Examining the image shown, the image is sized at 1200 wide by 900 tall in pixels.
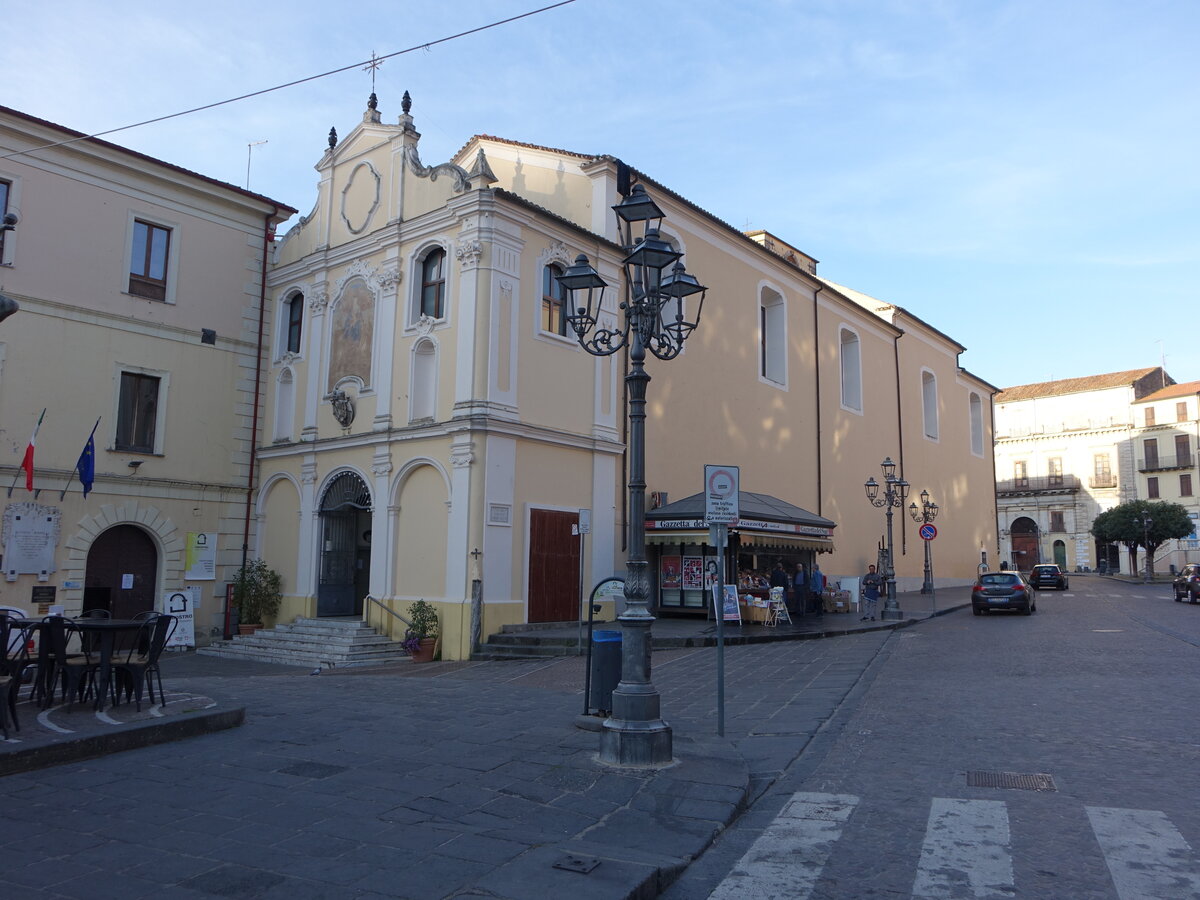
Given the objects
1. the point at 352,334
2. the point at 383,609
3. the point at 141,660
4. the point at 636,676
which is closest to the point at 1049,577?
the point at 383,609

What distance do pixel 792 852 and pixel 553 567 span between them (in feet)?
45.0

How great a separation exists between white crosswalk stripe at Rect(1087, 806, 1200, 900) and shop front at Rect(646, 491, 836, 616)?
46.6 feet

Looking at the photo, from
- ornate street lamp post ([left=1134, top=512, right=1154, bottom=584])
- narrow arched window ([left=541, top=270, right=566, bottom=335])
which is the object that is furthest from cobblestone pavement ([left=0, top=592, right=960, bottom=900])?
ornate street lamp post ([left=1134, top=512, right=1154, bottom=584])

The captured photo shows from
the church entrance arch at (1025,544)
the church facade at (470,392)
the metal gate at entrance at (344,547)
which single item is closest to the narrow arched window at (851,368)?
the church facade at (470,392)

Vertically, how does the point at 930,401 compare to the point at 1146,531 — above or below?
above

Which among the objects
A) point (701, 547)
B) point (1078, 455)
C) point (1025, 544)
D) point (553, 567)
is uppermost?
point (1078, 455)

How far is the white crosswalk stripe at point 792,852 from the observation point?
5.02 m

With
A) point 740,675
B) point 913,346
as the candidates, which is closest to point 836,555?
point 913,346

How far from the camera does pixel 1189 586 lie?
110 ft

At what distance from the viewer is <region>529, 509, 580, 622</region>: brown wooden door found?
18.7 metres

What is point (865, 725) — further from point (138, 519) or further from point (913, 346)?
point (913, 346)

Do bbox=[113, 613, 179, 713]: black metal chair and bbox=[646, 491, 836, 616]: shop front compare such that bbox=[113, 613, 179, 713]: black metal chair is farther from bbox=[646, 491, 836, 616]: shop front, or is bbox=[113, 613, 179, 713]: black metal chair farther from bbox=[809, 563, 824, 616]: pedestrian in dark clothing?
bbox=[809, 563, 824, 616]: pedestrian in dark clothing

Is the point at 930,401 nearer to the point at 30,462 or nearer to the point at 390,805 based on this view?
the point at 30,462

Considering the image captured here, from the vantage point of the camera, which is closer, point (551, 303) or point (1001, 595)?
point (551, 303)
